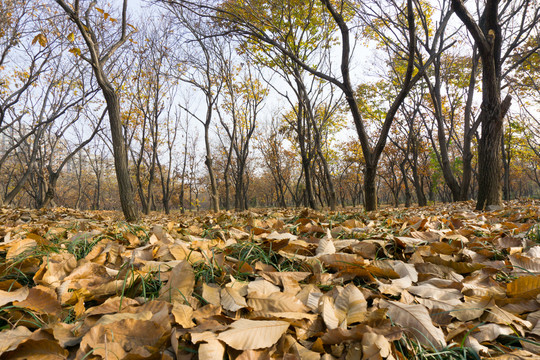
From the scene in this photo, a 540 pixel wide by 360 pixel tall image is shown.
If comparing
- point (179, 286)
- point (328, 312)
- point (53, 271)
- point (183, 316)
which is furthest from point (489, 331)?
point (53, 271)

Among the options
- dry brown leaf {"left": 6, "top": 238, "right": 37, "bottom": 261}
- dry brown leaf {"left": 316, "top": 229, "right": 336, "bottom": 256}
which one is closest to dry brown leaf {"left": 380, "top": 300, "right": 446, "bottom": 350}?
dry brown leaf {"left": 316, "top": 229, "right": 336, "bottom": 256}

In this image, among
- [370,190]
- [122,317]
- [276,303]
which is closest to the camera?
[122,317]

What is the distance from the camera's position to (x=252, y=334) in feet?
2.54

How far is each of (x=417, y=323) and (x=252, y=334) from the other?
0.53m

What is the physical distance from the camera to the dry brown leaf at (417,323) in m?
0.82

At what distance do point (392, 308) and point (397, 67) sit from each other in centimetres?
1213

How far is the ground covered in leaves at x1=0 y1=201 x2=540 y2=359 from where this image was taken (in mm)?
764

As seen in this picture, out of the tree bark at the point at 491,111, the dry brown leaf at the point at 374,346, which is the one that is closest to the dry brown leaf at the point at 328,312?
the dry brown leaf at the point at 374,346

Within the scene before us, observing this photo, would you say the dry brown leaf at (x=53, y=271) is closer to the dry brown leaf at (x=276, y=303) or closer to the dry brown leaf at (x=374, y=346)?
the dry brown leaf at (x=276, y=303)

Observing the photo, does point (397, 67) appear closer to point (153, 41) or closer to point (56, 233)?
point (153, 41)

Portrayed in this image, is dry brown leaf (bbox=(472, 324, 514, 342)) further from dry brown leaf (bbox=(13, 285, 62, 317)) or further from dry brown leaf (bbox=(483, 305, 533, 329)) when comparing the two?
dry brown leaf (bbox=(13, 285, 62, 317))

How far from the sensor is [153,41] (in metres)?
10.6

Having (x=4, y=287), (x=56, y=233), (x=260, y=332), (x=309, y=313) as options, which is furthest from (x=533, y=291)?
(x=56, y=233)

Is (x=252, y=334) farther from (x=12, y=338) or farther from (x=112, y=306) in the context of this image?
(x=12, y=338)
